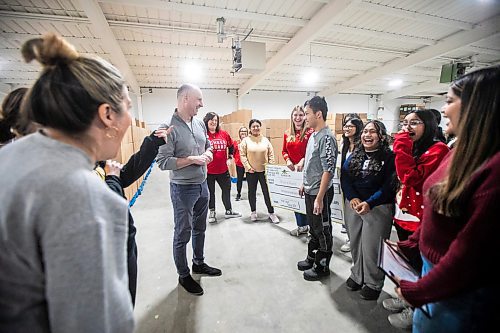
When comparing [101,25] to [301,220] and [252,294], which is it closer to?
[301,220]

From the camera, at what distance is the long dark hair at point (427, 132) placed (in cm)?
158

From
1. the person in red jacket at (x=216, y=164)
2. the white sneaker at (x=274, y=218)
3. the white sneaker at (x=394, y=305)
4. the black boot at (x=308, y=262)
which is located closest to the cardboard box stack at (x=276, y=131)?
the person in red jacket at (x=216, y=164)

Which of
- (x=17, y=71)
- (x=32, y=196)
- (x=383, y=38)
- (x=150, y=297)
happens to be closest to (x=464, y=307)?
(x=32, y=196)

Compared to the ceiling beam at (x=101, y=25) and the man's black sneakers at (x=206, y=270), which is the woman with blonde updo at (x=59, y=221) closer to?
the man's black sneakers at (x=206, y=270)

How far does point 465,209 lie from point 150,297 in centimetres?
204

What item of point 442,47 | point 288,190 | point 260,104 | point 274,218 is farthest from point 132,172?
point 260,104

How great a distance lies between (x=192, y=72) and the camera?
276 inches

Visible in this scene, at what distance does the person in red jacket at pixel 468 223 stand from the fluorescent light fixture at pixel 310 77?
7223 millimetres

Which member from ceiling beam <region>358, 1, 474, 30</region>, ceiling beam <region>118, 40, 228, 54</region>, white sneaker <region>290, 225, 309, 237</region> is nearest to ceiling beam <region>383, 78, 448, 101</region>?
ceiling beam <region>358, 1, 474, 30</region>

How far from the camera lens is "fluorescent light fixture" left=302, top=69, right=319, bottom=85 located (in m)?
7.46

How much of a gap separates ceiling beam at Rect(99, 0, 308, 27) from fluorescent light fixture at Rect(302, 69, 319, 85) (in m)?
3.60

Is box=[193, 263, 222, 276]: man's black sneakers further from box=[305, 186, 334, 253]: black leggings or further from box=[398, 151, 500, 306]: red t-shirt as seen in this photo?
box=[398, 151, 500, 306]: red t-shirt

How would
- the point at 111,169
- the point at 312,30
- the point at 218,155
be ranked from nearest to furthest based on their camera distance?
1. the point at 111,169
2. the point at 218,155
3. the point at 312,30

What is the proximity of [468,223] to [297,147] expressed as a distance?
87.9 inches
